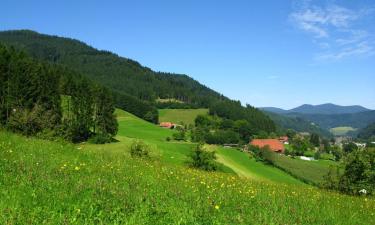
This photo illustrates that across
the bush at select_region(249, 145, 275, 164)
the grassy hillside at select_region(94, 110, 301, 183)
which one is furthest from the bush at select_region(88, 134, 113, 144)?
the bush at select_region(249, 145, 275, 164)

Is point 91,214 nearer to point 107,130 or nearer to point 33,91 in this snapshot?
point 33,91

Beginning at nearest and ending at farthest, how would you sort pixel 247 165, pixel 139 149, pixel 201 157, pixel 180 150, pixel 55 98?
pixel 139 149 → pixel 201 157 → pixel 55 98 → pixel 180 150 → pixel 247 165

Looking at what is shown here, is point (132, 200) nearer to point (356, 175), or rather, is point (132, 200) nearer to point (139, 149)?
point (356, 175)

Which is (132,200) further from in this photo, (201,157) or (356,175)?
(201,157)

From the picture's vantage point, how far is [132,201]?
8.91 metres

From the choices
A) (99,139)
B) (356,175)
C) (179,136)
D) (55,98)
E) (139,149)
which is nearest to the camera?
(356,175)

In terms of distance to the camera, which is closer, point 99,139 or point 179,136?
point 99,139

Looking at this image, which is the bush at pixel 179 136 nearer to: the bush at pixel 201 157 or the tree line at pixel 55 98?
the tree line at pixel 55 98

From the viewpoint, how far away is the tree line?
2682 inches

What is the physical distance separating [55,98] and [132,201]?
240 feet

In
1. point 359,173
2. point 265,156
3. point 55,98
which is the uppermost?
point 55,98

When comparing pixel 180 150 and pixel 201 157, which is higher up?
pixel 201 157

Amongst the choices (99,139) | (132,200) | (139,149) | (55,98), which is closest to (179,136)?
(99,139)

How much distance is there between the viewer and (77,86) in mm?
90875
